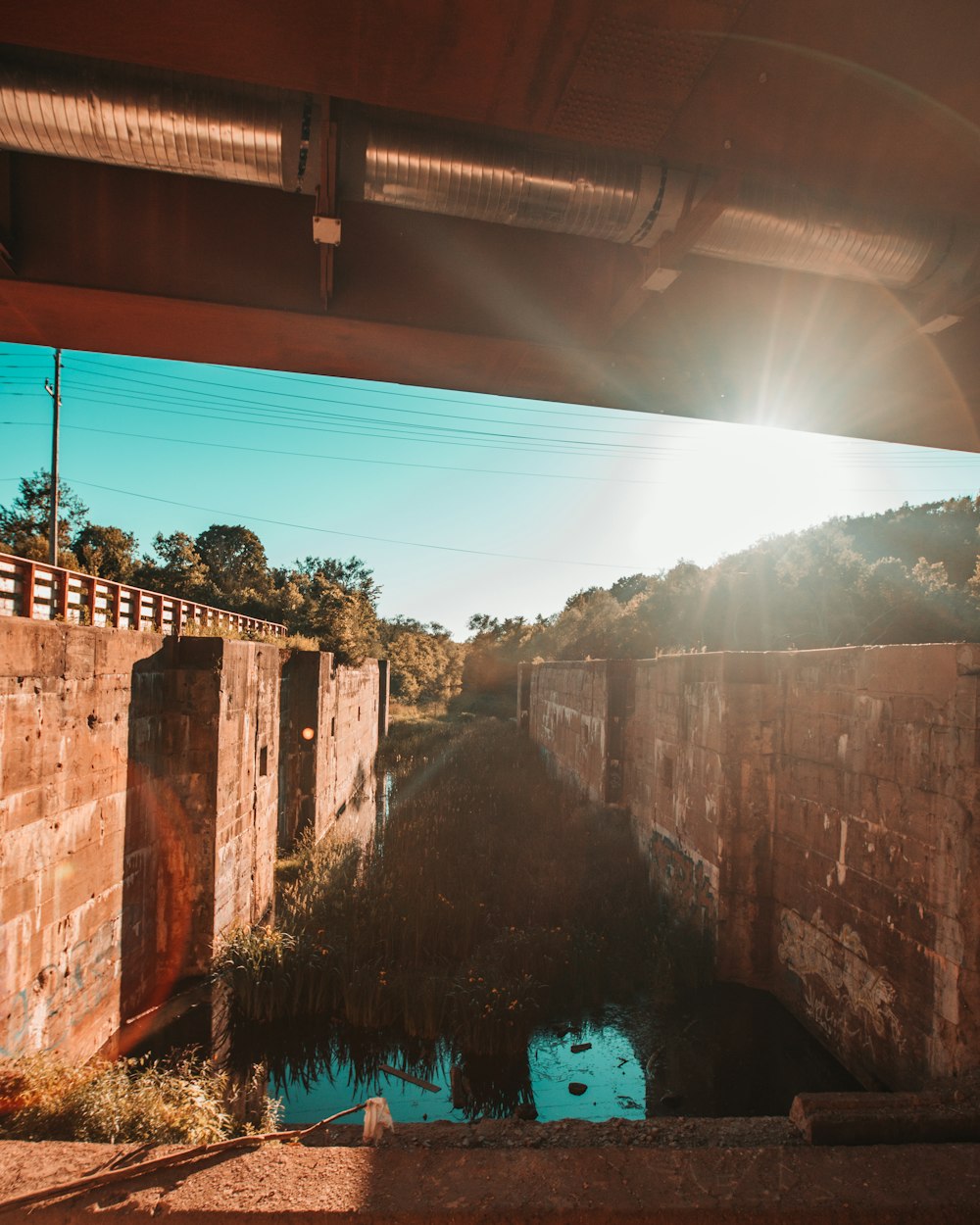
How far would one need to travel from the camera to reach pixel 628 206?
3.24 meters

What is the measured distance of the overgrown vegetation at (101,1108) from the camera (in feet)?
11.1

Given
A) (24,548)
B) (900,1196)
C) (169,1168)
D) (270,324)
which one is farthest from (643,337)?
(24,548)

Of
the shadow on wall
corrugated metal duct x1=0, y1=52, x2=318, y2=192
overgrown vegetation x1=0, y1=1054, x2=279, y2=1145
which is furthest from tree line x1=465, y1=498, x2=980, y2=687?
corrugated metal duct x1=0, y1=52, x2=318, y2=192

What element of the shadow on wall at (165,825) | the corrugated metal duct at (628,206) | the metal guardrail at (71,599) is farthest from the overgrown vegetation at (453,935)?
the corrugated metal duct at (628,206)

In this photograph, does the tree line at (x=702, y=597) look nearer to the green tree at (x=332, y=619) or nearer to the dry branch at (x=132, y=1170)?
the green tree at (x=332, y=619)

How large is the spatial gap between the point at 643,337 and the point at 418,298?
4.64ft

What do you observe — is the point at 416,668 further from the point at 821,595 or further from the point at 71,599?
the point at 71,599

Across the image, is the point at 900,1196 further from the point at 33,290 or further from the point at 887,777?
the point at 33,290

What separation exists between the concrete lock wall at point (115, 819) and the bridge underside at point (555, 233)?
2408mm

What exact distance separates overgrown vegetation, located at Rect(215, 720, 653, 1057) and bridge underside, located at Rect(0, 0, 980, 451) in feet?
17.1

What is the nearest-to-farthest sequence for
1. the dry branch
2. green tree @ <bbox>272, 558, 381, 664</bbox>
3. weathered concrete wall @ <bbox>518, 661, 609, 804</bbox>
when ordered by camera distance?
the dry branch → weathered concrete wall @ <bbox>518, 661, 609, 804</bbox> → green tree @ <bbox>272, 558, 381, 664</bbox>

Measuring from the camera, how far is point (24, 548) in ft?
86.6

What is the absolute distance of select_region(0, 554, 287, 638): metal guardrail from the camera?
6910 mm

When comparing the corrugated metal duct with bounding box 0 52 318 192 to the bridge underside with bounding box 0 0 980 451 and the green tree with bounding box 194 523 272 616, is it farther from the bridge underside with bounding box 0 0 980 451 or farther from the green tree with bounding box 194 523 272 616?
the green tree with bounding box 194 523 272 616
